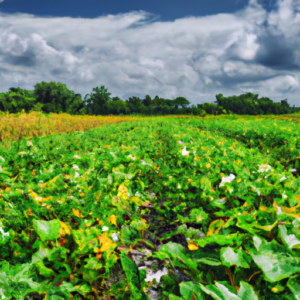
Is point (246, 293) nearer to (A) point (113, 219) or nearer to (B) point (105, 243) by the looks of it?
(B) point (105, 243)

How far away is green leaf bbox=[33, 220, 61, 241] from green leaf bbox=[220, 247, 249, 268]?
86cm

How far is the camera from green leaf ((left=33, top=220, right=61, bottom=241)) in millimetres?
1286

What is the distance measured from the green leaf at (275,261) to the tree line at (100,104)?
41.8 m

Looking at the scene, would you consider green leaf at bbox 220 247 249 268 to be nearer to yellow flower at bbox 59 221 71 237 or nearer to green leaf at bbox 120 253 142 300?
green leaf at bbox 120 253 142 300

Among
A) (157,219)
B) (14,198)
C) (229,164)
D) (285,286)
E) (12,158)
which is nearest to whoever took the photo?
(285,286)

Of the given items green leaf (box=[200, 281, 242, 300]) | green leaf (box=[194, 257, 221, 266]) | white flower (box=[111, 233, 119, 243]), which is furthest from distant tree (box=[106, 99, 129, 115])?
green leaf (box=[200, 281, 242, 300])

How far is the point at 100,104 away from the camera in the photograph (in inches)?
1884

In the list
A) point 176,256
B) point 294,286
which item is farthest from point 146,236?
point 294,286

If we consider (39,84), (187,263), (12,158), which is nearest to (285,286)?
(187,263)

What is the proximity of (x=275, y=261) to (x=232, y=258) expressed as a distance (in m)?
0.16

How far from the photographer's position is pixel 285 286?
880mm

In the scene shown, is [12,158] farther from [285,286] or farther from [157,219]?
[285,286]

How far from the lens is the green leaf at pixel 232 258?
3.17 feet

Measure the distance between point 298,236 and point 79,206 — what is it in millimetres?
1332
